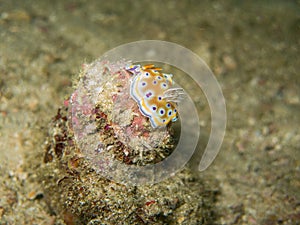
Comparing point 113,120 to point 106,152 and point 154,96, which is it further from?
point 154,96

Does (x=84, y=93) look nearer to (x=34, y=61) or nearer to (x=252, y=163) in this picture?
(x=34, y=61)

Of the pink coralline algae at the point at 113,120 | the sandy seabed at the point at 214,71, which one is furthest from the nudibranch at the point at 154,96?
the sandy seabed at the point at 214,71

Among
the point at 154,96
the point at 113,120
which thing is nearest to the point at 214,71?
the point at 154,96

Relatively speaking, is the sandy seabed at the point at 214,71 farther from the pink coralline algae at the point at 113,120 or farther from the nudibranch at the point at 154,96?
the nudibranch at the point at 154,96

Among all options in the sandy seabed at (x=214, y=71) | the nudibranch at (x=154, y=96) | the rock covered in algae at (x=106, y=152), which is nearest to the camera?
the nudibranch at (x=154, y=96)

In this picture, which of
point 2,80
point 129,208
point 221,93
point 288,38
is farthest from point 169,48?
point 129,208
